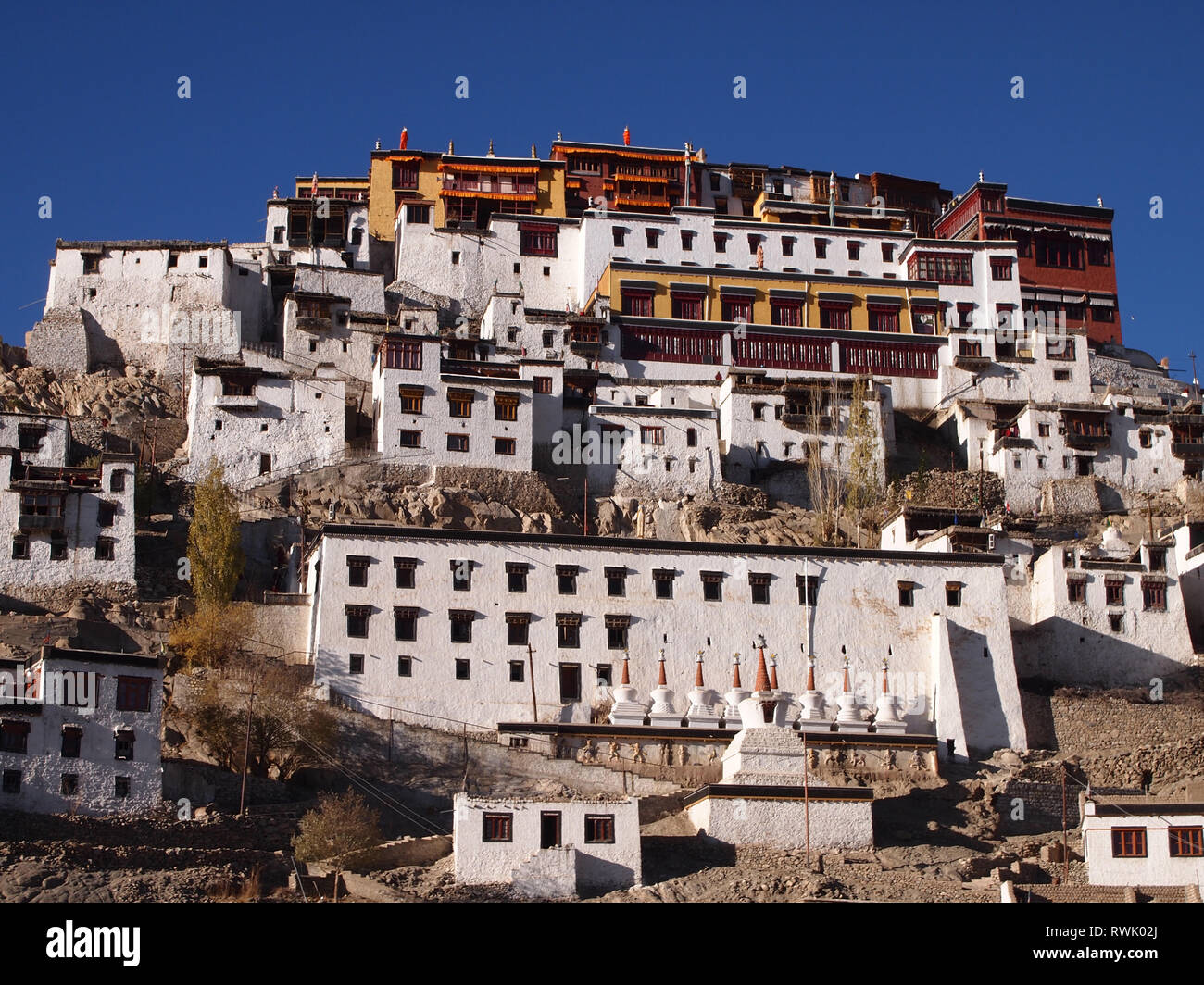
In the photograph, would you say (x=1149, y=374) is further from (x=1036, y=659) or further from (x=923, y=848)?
(x=923, y=848)

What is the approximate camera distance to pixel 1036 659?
57.4m

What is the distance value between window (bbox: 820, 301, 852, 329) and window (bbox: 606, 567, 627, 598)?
3010 centimetres

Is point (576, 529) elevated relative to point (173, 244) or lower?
lower

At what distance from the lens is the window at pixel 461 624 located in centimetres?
5216

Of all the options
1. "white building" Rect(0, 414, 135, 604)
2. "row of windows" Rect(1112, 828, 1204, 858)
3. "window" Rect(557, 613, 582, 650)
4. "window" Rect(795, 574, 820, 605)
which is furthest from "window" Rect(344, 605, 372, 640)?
"row of windows" Rect(1112, 828, 1204, 858)

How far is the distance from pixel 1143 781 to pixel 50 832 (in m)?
30.8

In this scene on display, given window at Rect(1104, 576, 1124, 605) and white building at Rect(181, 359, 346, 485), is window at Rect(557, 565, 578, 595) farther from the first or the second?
window at Rect(1104, 576, 1124, 605)

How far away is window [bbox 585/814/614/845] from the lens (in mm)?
41812

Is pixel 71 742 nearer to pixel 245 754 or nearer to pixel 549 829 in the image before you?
pixel 245 754

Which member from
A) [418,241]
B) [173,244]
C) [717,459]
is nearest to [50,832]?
[717,459]

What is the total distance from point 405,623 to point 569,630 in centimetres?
504

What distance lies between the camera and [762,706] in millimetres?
47406

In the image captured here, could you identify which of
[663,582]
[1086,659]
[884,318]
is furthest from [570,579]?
[884,318]

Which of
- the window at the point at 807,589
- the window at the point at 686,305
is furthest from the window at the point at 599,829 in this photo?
the window at the point at 686,305
